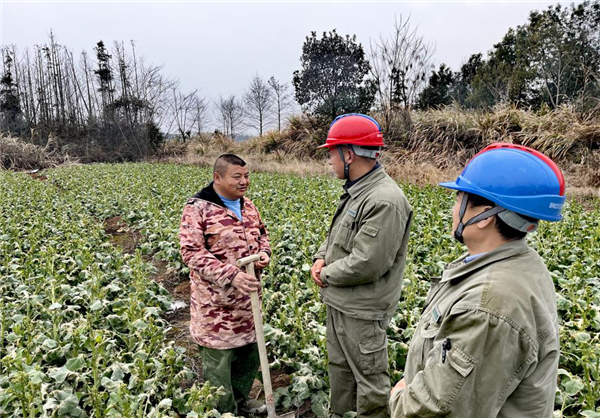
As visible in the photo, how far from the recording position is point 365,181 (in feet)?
8.89

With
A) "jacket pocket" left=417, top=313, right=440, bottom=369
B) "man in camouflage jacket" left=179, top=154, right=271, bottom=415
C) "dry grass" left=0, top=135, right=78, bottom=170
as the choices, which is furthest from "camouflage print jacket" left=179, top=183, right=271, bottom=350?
"dry grass" left=0, top=135, right=78, bottom=170

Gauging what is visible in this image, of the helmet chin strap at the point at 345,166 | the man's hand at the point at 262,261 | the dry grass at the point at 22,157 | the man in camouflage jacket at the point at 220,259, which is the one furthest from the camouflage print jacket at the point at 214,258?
the dry grass at the point at 22,157

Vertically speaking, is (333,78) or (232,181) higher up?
(333,78)

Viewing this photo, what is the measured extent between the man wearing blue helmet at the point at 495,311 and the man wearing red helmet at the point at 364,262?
102 cm

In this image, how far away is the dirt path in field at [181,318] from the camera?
3.73m

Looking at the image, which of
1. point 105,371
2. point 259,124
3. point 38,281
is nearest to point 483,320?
point 105,371

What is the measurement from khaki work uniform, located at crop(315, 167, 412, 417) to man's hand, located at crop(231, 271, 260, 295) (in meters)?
0.47

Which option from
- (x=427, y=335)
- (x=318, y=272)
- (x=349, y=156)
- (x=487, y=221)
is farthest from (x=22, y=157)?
(x=487, y=221)

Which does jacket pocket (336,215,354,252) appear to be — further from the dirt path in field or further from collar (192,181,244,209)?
the dirt path in field

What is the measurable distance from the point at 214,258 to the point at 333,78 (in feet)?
79.9

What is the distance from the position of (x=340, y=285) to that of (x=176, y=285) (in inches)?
165

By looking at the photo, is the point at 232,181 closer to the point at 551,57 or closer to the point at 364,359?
the point at 364,359

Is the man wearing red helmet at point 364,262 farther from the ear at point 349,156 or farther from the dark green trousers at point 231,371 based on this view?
the dark green trousers at point 231,371

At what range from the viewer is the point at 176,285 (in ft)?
20.4
